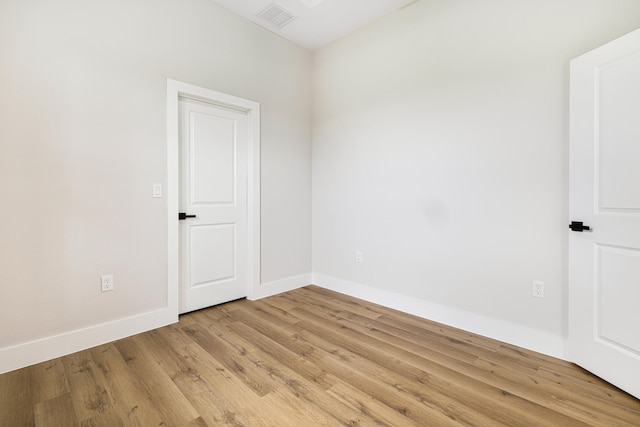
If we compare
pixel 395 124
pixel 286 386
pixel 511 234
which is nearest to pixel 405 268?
pixel 511 234

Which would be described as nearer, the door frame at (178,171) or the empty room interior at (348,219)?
the empty room interior at (348,219)

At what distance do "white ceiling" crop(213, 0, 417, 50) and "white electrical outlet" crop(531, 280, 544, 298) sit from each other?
106 inches

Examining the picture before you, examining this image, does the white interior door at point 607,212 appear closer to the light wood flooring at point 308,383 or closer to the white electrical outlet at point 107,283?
the light wood flooring at point 308,383

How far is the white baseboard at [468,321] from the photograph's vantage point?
6.61ft

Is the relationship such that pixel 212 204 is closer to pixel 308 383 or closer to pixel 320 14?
pixel 308 383

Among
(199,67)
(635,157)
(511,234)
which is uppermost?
(199,67)

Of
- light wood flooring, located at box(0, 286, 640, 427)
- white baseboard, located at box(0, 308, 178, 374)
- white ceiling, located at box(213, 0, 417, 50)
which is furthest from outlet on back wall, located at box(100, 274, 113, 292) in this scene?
white ceiling, located at box(213, 0, 417, 50)

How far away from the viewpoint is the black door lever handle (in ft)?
5.82

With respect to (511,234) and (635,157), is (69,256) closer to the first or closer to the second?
(511,234)

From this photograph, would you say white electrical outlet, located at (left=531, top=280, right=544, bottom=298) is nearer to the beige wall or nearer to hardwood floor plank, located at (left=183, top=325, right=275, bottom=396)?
hardwood floor plank, located at (left=183, top=325, right=275, bottom=396)

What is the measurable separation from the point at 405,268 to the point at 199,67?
108 inches

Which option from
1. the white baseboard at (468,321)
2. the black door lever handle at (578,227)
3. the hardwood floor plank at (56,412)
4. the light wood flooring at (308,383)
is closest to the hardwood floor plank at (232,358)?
the light wood flooring at (308,383)

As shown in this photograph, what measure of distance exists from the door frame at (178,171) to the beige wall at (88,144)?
2.5 inches

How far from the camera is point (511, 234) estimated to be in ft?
7.15
